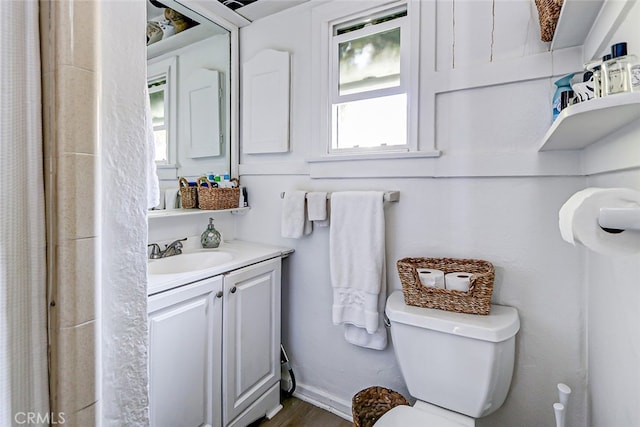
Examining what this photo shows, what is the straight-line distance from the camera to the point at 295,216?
1710 millimetres

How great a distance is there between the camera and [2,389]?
61 cm

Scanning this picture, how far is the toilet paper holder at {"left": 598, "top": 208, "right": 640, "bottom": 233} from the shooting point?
46 cm

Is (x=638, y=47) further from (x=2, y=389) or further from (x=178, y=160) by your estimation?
(x=178, y=160)

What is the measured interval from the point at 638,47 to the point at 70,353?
1.36 m

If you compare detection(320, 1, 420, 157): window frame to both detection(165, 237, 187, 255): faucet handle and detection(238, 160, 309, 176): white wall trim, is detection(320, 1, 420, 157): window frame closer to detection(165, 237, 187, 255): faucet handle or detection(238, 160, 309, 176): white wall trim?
detection(238, 160, 309, 176): white wall trim

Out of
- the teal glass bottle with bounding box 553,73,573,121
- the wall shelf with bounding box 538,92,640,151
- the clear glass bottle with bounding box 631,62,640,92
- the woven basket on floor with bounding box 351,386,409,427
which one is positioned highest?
the teal glass bottle with bounding box 553,73,573,121

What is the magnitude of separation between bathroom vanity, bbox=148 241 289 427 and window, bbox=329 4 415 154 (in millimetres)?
800

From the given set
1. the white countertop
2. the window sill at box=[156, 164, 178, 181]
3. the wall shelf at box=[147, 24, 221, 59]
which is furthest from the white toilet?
the wall shelf at box=[147, 24, 221, 59]

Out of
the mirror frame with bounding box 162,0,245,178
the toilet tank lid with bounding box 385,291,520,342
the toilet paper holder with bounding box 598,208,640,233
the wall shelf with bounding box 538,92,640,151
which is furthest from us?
the mirror frame with bounding box 162,0,245,178

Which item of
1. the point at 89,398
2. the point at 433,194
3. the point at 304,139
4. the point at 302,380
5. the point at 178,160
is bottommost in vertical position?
the point at 302,380

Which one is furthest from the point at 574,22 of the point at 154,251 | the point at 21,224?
the point at 154,251

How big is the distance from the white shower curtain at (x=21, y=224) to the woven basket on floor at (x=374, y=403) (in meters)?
1.13

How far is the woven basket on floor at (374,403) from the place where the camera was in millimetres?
1389

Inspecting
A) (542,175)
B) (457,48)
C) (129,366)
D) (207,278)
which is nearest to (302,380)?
(207,278)
